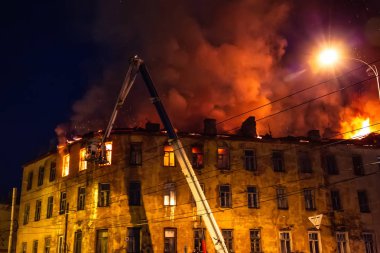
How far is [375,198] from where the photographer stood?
114 feet

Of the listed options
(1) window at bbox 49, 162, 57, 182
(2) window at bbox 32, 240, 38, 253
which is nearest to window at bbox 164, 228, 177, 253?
(1) window at bbox 49, 162, 57, 182

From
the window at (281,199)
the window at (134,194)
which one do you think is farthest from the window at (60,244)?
the window at (281,199)

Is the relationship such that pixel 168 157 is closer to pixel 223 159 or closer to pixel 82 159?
pixel 223 159

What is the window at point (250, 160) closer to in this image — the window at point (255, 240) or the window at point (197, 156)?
Answer: the window at point (197, 156)

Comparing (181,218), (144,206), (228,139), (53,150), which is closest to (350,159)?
(228,139)

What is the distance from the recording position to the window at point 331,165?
113ft

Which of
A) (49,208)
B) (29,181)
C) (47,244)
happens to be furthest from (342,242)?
(29,181)

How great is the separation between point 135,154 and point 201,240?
776 centimetres

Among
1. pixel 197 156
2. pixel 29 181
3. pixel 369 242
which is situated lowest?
pixel 369 242

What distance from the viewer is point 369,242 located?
3328 centimetres

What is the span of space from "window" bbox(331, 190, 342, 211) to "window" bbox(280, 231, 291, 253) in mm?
4740

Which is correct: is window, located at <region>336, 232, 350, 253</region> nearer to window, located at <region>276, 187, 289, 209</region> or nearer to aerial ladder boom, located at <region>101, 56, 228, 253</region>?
window, located at <region>276, 187, 289, 209</region>

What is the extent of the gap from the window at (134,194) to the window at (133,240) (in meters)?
1.86

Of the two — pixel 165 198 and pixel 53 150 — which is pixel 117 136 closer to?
pixel 165 198
